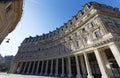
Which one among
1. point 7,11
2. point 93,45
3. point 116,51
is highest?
point 93,45

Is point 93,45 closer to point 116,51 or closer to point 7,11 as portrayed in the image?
point 116,51

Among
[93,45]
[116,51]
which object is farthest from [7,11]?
[93,45]

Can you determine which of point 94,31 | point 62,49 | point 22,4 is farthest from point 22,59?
point 22,4

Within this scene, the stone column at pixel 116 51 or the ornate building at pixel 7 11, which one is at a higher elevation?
the ornate building at pixel 7 11

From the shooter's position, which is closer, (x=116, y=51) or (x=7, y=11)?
(x=7, y=11)

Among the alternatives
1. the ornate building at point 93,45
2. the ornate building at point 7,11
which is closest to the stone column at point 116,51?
the ornate building at point 93,45

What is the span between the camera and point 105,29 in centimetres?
1919

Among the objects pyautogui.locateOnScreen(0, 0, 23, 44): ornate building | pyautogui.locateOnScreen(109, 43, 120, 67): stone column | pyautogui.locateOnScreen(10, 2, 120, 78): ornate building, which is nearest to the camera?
pyautogui.locateOnScreen(0, 0, 23, 44): ornate building

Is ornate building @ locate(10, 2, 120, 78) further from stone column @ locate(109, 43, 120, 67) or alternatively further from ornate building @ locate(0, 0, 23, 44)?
ornate building @ locate(0, 0, 23, 44)

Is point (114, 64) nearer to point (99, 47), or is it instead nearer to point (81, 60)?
point (99, 47)

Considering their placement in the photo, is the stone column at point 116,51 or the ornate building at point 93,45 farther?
the ornate building at point 93,45

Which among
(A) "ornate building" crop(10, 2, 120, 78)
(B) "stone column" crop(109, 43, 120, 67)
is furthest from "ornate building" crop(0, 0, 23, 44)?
(B) "stone column" crop(109, 43, 120, 67)

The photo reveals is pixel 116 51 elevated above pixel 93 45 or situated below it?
below

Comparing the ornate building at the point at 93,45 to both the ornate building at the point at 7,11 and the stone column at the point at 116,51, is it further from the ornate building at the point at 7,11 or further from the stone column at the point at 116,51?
the ornate building at the point at 7,11
